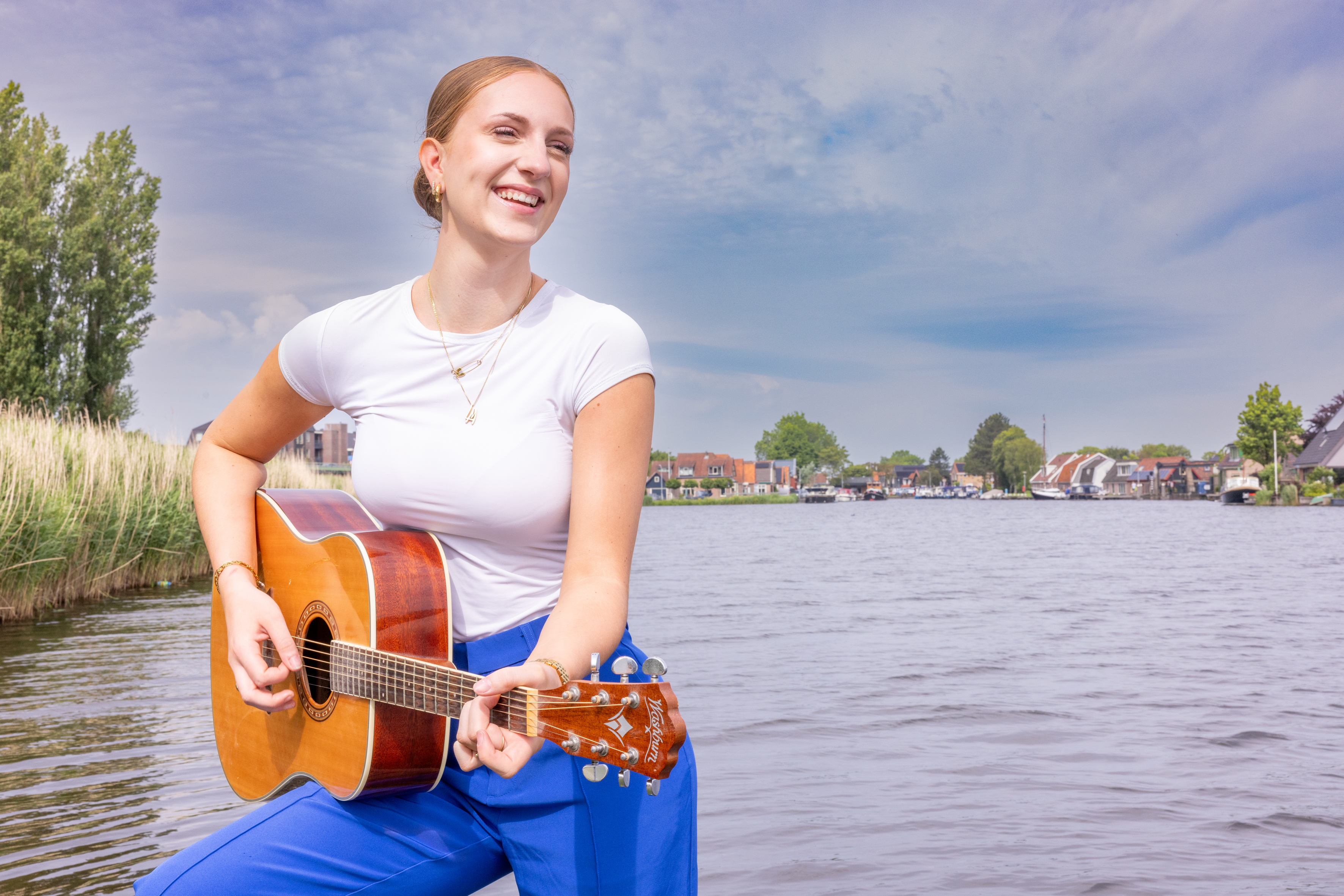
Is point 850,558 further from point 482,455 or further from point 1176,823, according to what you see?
point 482,455

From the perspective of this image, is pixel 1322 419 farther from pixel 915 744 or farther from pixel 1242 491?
pixel 915 744

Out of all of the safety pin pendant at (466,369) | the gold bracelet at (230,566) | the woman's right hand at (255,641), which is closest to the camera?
the safety pin pendant at (466,369)

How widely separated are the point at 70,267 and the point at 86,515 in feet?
58.4

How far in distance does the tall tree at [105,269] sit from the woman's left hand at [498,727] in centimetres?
2901

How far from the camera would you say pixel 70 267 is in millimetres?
25828

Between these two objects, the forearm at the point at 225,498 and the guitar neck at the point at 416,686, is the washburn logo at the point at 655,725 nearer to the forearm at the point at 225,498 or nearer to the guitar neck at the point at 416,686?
the guitar neck at the point at 416,686

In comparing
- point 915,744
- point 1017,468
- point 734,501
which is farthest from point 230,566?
point 1017,468

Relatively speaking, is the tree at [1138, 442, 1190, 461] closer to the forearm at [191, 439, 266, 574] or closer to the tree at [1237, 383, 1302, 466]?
the tree at [1237, 383, 1302, 466]

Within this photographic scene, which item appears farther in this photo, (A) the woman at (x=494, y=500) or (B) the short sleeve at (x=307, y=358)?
(B) the short sleeve at (x=307, y=358)

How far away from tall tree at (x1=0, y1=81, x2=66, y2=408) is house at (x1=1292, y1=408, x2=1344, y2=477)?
75140 mm

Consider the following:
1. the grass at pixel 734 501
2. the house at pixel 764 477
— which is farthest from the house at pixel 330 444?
the house at pixel 764 477

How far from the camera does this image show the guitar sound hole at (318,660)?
1981mm

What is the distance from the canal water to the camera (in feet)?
14.0

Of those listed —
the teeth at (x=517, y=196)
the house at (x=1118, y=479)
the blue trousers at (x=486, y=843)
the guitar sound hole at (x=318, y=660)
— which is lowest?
the blue trousers at (x=486, y=843)
